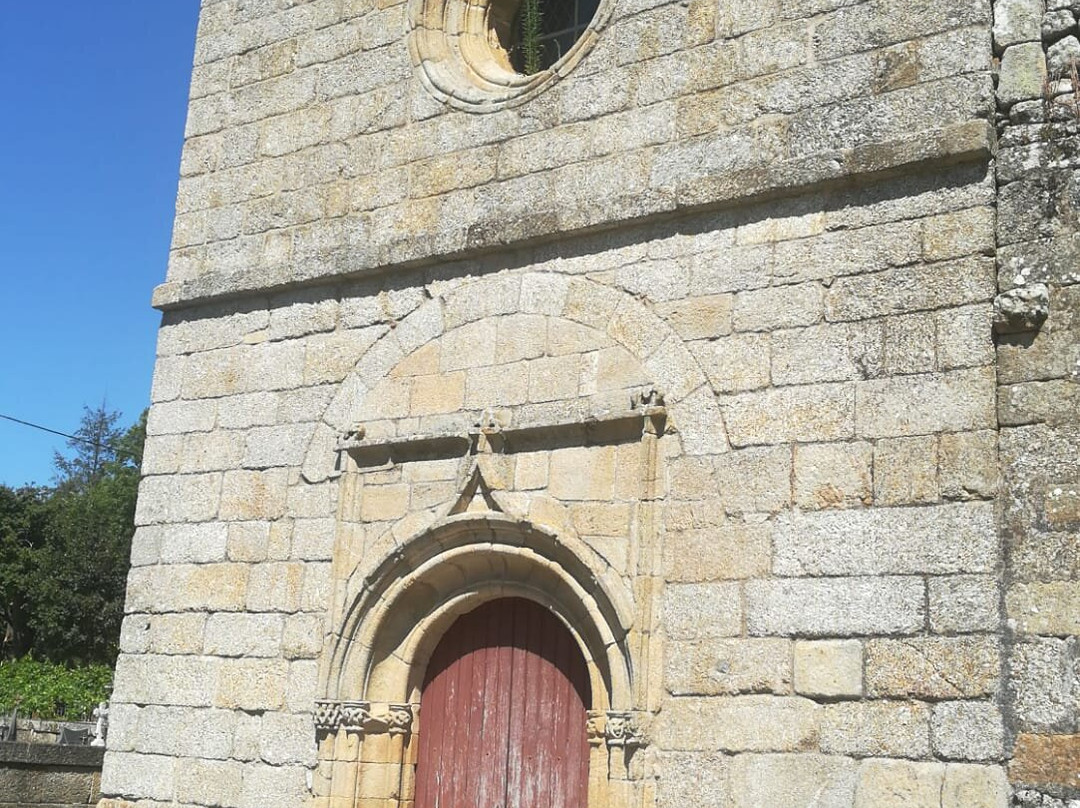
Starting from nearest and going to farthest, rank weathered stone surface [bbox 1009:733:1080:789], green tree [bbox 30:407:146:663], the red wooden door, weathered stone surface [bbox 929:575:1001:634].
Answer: weathered stone surface [bbox 1009:733:1080:789], weathered stone surface [bbox 929:575:1001:634], the red wooden door, green tree [bbox 30:407:146:663]

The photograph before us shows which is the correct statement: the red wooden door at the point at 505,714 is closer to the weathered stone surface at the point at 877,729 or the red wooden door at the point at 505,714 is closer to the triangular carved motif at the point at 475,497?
Result: the triangular carved motif at the point at 475,497

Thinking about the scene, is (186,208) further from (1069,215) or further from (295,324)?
(1069,215)

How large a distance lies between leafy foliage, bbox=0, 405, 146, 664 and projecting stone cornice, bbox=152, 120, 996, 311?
2006 cm

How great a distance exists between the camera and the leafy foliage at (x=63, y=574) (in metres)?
25.4

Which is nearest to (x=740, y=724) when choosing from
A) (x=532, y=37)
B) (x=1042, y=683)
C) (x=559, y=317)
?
(x=1042, y=683)

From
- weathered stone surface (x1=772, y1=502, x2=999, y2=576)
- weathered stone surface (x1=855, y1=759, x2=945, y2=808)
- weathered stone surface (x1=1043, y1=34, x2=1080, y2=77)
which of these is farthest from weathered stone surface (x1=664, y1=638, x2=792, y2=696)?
weathered stone surface (x1=1043, y1=34, x2=1080, y2=77)

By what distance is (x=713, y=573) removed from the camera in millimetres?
5105

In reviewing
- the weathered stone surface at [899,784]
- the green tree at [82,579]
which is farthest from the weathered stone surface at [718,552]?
the green tree at [82,579]

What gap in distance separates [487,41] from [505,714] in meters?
3.43

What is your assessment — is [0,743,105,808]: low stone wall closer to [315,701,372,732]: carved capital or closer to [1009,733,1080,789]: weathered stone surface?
[315,701,372,732]: carved capital

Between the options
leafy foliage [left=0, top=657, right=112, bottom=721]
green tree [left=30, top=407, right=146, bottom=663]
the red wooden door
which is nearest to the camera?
the red wooden door

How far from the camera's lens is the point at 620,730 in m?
5.12

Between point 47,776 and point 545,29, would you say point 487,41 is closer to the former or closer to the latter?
point 545,29

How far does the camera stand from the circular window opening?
6.48 metres
